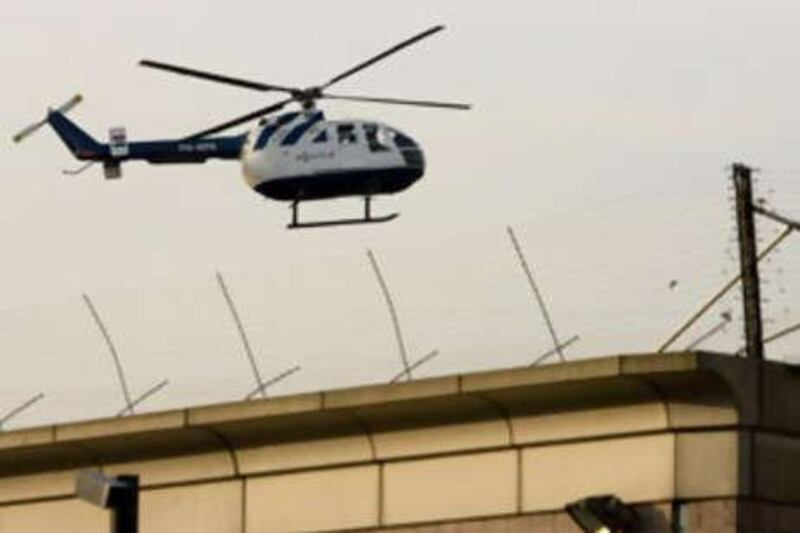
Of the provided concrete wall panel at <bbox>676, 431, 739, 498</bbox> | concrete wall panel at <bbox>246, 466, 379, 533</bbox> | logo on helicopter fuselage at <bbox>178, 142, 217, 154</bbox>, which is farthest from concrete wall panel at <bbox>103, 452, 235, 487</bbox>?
logo on helicopter fuselage at <bbox>178, 142, 217, 154</bbox>

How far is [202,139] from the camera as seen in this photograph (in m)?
79.6

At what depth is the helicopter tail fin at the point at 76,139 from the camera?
81.4 metres

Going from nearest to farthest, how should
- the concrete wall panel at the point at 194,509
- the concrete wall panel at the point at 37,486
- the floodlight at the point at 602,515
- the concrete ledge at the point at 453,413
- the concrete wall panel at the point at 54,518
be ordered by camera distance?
the concrete ledge at the point at 453,413 < the floodlight at the point at 602,515 < the concrete wall panel at the point at 194,509 < the concrete wall panel at the point at 54,518 < the concrete wall panel at the point at 37,486

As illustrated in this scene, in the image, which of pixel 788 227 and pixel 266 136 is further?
pixel 266 136

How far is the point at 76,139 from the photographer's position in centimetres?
8538

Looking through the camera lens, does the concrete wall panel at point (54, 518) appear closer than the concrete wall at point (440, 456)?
No

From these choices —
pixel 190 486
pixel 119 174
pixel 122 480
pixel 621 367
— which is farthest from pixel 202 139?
pixel 122 480

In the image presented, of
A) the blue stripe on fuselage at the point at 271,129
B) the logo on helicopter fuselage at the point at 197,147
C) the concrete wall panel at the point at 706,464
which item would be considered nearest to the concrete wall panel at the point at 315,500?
the concrete wall panel at the point at 706,464

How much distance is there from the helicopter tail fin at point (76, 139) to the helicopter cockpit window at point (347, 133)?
10019 mm

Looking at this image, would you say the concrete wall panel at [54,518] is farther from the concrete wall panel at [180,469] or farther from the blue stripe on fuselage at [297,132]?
the blue stripe on fuselage at [297,132]

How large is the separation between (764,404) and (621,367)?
1.51 m

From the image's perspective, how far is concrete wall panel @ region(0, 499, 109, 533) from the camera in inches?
1506

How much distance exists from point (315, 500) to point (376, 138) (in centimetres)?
3583

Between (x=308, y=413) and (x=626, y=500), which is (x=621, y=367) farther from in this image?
(x=308, y=413)
